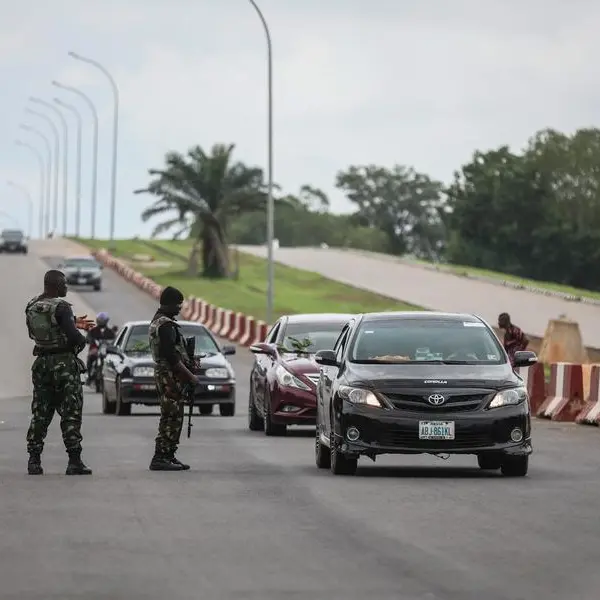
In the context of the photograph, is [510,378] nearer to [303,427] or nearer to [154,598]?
[154,598]

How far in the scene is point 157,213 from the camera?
90125 mm

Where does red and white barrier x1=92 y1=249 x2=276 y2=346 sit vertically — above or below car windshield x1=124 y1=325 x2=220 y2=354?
below

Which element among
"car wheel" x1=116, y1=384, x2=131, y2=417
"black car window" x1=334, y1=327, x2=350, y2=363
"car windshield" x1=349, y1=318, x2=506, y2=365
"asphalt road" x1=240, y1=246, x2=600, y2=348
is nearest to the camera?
"car windshield" x1=349, y1=318, x2=506, y2=365

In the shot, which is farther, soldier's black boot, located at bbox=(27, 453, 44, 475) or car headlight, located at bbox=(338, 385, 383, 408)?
soldier's black boot, located at bbox=(27, 453, 44, 475)

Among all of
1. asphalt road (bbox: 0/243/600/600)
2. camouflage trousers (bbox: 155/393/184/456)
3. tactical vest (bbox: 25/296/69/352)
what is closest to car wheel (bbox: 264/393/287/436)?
asphalt road (bbox: 0/243/600/600)

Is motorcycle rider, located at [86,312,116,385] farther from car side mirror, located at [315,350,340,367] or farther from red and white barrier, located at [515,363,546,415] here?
car side mirror, located at [315,350,340,367]

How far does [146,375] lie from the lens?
32844mm

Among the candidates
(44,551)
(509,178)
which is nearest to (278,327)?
(44,551)

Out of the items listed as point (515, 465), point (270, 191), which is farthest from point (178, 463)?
point (270, 191)

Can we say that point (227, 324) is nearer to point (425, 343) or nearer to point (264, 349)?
point (264, 349)

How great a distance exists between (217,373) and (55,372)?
13524 millimetres

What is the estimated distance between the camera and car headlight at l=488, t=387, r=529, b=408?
18.8 metres

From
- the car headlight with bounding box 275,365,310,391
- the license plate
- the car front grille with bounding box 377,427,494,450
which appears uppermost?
the license plate

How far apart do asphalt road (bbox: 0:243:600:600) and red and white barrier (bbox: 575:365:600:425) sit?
655 centimetres
